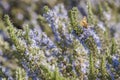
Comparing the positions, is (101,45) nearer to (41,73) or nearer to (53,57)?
(53,57)

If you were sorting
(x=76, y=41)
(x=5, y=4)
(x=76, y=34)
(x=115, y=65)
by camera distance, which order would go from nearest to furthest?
(x=115, y=65), (x=76, y=34), (x=76, y=41), (x=5, y=4)

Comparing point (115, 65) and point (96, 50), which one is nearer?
point (115, 65)

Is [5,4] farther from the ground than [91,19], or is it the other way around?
[5,4]

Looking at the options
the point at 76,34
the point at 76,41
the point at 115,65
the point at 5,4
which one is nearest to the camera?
the point at 115,65

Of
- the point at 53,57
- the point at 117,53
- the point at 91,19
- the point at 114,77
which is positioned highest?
the point at 91,19

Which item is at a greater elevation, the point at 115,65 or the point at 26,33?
the point at 26,33

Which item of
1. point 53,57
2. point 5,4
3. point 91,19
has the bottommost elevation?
point 53,57

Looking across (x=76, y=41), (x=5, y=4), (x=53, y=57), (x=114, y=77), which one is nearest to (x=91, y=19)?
(x=76, y=41)

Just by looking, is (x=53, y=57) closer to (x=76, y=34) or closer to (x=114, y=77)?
(x=76, y=34)

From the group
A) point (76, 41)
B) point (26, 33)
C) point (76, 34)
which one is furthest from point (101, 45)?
point (26, 33)
